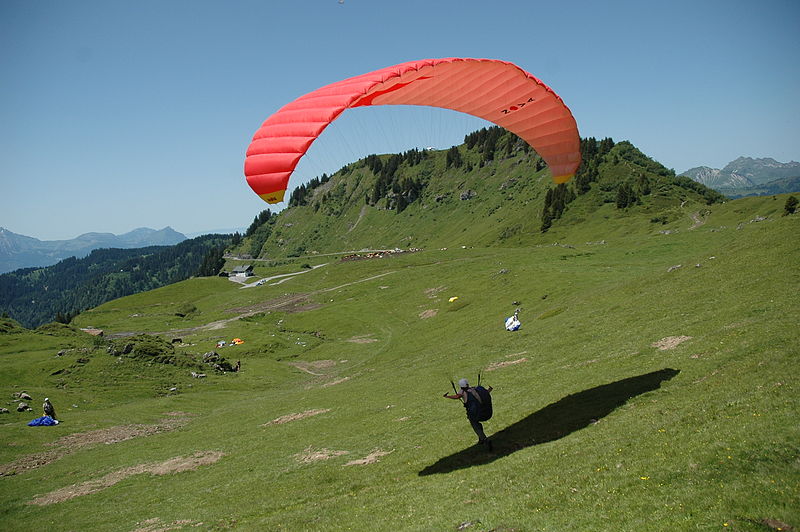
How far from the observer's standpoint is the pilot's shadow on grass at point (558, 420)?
14.2 metres

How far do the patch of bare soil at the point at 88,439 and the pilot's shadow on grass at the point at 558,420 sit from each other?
825 inches

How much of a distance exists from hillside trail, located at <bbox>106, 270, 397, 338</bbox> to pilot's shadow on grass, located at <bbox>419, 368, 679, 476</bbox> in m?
68.9

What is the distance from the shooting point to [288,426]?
24.9m

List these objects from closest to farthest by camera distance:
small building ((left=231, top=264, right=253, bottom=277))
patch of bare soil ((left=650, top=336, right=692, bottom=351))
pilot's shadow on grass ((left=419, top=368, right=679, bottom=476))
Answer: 1. pilot's shadow on grass ((left=419, top=368, right=679, bottom=476))
2. patch of bare soil ((left=650, top=336, right=692, bottom=351))
3. small building ((left=231, top=264, right=253, bottom=277))

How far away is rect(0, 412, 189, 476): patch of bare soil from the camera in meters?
23.9

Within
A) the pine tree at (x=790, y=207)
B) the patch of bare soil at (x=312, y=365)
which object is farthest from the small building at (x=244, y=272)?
the pine tree at (x=790, y=207)

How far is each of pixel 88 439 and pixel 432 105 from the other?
1004 inches

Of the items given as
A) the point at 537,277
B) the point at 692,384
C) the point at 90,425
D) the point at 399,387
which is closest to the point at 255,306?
the point at 537,277

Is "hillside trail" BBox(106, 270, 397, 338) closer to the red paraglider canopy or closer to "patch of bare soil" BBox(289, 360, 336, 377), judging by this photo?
"patch of bare soil" BBox(289, 360, 336, 377)

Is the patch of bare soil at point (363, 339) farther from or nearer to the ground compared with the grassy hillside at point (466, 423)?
nearer to the ground

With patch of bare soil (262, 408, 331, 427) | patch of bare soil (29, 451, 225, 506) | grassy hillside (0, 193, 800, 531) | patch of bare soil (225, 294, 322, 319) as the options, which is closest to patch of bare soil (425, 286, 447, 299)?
grassy hillside (0, 193, 800, 531)

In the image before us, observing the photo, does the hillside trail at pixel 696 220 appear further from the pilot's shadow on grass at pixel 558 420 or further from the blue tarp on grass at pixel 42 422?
the blue tarp on grass at pixel 42 422

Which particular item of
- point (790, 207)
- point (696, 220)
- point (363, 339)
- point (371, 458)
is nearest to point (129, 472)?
point (371, 458)

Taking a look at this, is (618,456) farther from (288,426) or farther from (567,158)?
(288,426)
